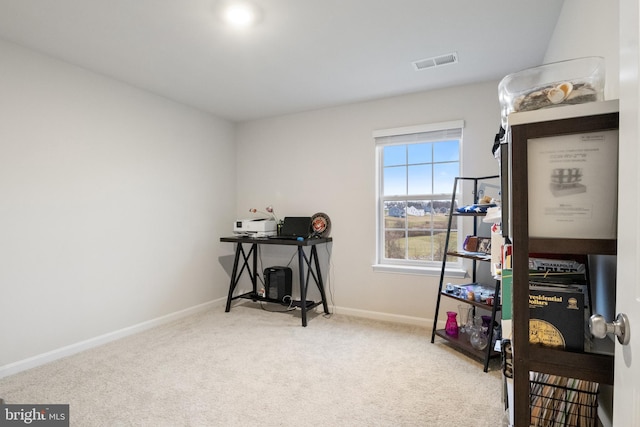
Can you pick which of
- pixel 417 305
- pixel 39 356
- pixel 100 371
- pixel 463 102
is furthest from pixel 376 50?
pixel 39 356

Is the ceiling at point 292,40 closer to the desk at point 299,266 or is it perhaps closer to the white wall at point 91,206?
the white wall at point 91,206

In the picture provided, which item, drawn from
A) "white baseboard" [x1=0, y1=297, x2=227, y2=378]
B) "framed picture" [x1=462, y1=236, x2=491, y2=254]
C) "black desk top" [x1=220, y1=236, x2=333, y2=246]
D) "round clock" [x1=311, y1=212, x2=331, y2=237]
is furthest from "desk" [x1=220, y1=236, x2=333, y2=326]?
"framed picture" [x1=462, y1=236, x2=491, y2=254]

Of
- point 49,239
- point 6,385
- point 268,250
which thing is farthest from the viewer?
point 268,250

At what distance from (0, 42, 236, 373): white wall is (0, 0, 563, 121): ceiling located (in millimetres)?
328

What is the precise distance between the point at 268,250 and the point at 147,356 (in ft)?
6.22

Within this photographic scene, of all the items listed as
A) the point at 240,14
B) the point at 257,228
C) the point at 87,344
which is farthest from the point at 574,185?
the point at 87,344

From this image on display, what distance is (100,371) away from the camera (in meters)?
2.42

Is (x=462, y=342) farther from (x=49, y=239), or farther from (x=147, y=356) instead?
(x=49, y=239)

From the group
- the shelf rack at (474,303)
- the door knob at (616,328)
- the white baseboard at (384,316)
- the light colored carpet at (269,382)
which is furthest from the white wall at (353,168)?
the door knob at (616,328)

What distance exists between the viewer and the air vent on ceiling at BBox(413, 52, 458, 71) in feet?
8.58

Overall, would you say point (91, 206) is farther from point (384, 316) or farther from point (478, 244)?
point (478, 244)

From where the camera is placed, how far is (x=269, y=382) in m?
2.27

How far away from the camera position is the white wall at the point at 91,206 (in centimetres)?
243

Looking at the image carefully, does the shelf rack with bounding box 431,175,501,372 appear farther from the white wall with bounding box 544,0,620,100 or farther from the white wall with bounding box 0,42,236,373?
the white wall with bounding box 0,42,236,373
